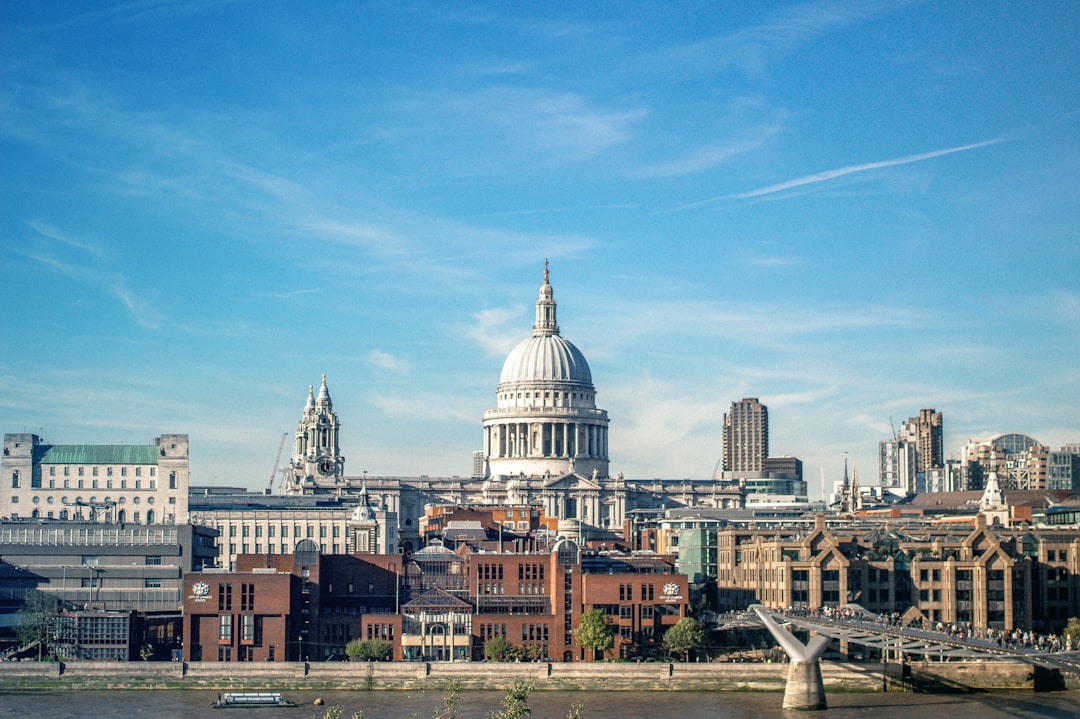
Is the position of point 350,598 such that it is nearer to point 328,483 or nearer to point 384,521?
point 384,521

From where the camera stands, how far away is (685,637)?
106188 mm

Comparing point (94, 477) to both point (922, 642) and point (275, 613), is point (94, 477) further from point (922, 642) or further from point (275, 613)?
point (922, 642)

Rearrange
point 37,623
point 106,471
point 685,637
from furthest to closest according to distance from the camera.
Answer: point 106,471
point 37,623
point 685,637

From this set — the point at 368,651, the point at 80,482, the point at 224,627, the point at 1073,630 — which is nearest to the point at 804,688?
the point at 1073,630

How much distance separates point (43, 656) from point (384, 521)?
57610 millimetres

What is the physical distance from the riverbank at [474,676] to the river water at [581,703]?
3.93ft

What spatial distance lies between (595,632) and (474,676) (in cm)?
826

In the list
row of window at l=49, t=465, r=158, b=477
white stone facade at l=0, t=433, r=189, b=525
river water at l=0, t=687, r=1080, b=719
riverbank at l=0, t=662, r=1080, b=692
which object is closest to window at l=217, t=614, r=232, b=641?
riverbank at l=0, t=662, r=1080, b=692

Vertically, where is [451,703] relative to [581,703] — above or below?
above

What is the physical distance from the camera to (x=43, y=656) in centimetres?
10881

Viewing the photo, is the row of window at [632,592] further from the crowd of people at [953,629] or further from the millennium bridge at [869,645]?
the millennium bridge at [869,645]

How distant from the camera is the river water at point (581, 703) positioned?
8981 centimetres

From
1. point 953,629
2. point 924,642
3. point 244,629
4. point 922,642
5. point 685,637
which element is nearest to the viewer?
point 922,642

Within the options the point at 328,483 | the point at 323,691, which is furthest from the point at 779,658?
the point at 328,483
